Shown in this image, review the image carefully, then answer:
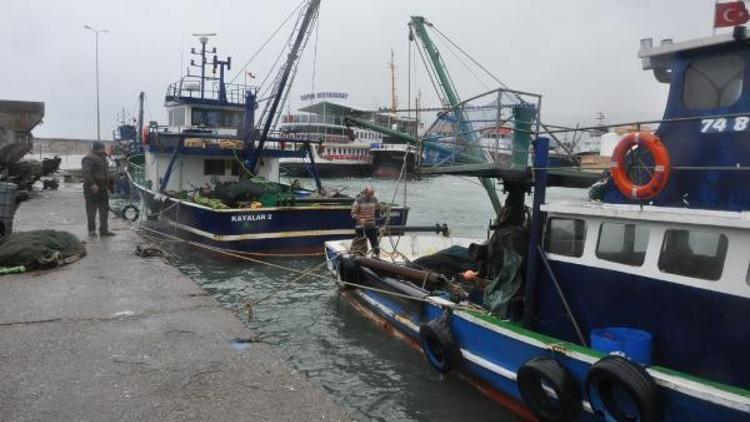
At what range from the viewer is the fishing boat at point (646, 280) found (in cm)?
480

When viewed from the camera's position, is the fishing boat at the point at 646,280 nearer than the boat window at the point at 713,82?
Yes

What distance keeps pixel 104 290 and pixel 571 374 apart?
5761mm

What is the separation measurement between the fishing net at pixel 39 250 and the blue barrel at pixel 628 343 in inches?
299

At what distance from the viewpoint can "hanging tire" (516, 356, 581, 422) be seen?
5422 mm

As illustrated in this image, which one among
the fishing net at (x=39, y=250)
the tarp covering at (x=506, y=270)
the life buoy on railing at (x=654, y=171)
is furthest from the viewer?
the fishing net at (x=39, y=250)

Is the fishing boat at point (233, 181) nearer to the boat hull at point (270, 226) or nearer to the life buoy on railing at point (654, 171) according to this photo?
the boat hull at point (270, 226)

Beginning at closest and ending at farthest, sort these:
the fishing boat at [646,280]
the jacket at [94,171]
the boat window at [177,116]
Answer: the fishing boat at [646,280] → the jacket at [94,171] → the boat window at [177,116]

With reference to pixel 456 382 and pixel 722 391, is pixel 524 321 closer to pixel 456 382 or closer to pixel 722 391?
pixel 456 382

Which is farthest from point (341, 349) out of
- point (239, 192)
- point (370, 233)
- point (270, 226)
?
point (239, 192)

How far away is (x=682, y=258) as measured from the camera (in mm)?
5184

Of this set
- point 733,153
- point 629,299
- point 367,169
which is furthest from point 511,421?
A: point 367,169

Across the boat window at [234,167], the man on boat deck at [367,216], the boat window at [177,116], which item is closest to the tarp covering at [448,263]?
the man on boat deck at [367,216]

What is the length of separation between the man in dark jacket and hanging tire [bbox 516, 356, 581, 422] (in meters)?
9.51

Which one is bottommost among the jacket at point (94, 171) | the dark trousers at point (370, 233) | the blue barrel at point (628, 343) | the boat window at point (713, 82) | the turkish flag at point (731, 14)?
the blue barrel at point (628, 343)
